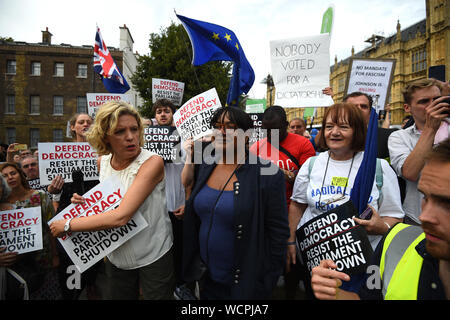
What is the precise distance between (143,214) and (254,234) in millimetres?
848

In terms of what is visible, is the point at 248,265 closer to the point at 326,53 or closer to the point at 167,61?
the point at 326,53

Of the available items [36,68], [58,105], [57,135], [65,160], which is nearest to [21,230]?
[65,160]

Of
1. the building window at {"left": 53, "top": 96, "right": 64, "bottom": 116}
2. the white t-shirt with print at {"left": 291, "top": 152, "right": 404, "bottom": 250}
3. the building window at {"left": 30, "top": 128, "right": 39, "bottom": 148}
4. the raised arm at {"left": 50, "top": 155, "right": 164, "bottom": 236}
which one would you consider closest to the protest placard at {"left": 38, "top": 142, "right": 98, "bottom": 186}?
the raised arm at {"left": 50, "top": 155, "right": 164, "bottom": 236}

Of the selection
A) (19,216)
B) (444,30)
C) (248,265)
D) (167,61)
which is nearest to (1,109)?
(167,61)

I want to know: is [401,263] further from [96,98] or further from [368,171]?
[96,98]

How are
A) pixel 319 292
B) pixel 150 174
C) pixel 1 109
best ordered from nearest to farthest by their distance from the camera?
pixel 319 292
pixel 150 174
pixel 1 109

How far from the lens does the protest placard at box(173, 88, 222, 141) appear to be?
9.59 ft

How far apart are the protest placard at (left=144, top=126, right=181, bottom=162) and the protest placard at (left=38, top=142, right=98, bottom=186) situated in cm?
74

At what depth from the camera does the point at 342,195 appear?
1.83 m

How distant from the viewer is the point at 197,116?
9.69ft

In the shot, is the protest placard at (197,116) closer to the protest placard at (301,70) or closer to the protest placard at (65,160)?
the protest placard at (65,160)

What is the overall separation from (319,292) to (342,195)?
33.9 inches

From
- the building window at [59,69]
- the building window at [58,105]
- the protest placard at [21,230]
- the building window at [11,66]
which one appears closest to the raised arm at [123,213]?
the protest placard at [21,230]

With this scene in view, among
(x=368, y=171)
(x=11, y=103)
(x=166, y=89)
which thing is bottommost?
(x=368, y=171)
